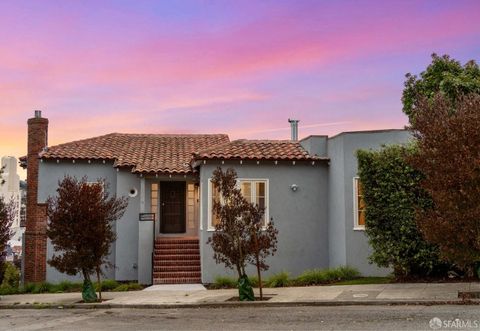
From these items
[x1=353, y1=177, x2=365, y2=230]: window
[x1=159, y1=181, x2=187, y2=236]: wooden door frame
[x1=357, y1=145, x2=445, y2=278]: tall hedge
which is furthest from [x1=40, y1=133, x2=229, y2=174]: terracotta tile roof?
[x1=357, y1=145, x2=445, y2=278]: tall hedge

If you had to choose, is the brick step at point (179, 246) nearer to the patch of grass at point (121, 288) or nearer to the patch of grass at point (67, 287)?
the patch of grass at point (121, 288)

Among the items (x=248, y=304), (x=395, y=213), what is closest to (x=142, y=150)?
(x=395, y=213)

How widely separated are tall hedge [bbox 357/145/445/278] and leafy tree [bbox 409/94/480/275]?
9.24 ft

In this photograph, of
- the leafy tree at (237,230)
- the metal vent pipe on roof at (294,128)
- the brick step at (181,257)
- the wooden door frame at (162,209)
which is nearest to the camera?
the leafy tree at (237,230)

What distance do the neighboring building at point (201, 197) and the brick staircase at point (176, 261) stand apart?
0.04 metres

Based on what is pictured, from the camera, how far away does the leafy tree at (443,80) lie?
2262 centimetres

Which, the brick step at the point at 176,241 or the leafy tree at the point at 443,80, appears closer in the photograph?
the brick step at the point at 176,241

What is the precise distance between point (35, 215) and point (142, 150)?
4.92 meters

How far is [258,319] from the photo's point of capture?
12297mm

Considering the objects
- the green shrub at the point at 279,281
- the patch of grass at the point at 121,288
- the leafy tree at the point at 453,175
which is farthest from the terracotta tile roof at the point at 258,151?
the leafy tree at the point at 453,175

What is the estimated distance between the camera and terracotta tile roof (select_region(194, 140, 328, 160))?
66.8 ft

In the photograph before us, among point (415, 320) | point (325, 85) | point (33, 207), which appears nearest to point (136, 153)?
point (33, 207)

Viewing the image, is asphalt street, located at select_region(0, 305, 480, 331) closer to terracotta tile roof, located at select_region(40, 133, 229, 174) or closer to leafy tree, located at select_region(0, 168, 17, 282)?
leafy tree, located at select_region(0, 168, 17, 282)

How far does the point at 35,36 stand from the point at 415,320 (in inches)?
564
